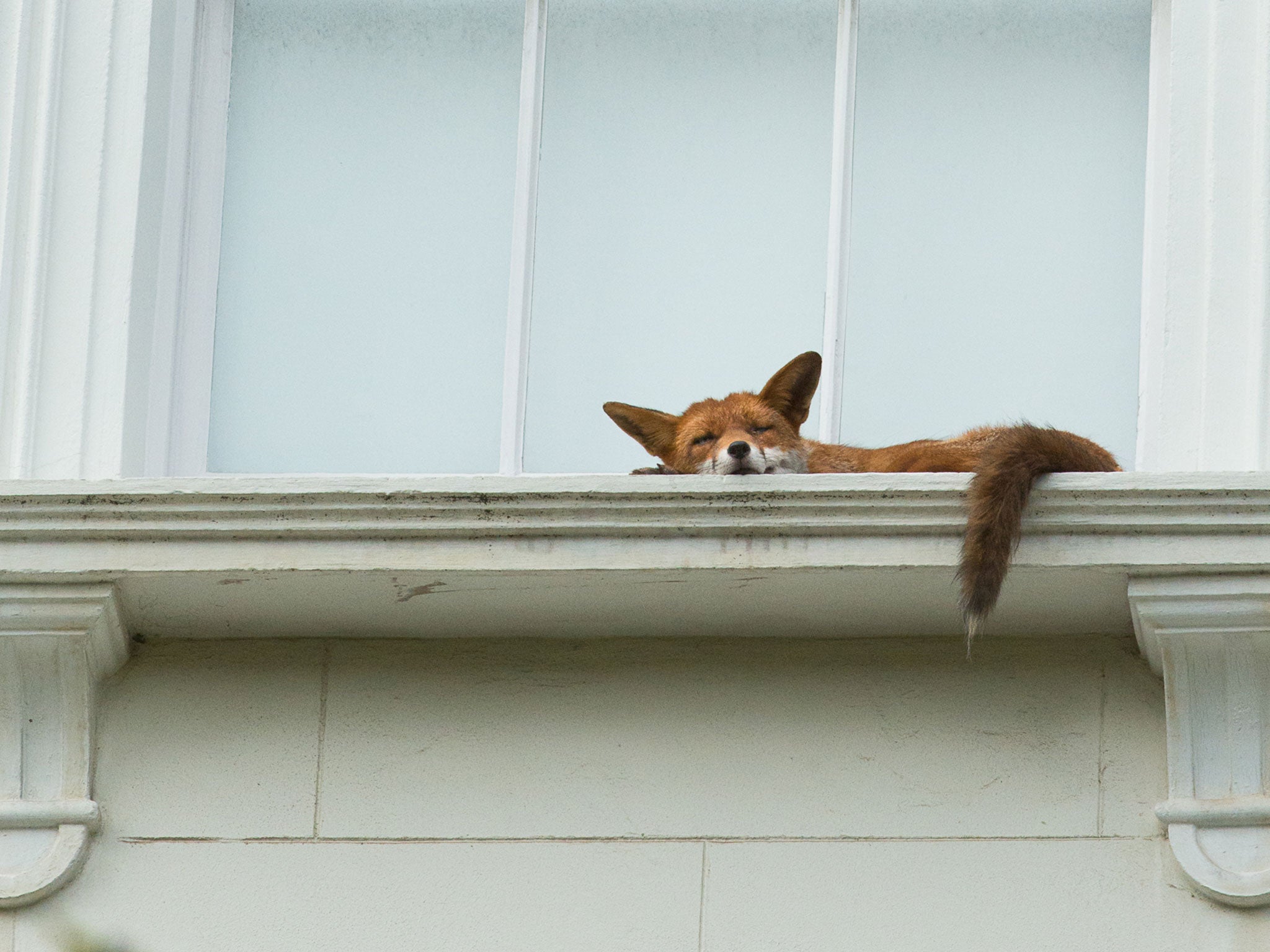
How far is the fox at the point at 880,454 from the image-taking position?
3244mm

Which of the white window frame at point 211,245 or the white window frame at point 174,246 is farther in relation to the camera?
the white window frame at point 211,245

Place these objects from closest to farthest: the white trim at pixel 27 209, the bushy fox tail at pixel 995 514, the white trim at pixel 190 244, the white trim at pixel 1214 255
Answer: the bushy fox tail at pixel 995 514
the white trim at pixel 1214 255
the white trim at pixel 27 209
the white trim at pixel 190 244

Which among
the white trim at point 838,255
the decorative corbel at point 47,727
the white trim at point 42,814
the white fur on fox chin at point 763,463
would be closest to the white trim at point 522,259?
the white fur on fox chin at point 763,463

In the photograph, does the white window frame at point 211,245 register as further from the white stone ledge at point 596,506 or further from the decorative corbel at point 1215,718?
the decorative corbel at point 1215,718

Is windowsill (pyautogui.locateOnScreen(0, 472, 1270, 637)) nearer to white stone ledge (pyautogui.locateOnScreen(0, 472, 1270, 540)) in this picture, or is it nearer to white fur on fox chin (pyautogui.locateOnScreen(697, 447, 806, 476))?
white stone ledge (pyautogui.locateOnScreen(0, 472, 1270, 540))

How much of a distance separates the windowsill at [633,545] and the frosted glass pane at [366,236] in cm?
62

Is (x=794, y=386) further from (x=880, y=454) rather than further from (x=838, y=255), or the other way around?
(x=838, y=255)

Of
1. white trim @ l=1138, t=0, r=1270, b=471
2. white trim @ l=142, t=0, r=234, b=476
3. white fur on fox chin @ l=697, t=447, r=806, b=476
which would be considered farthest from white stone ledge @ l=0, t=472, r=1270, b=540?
white trim @ l=142, t=0, r=234, b=476

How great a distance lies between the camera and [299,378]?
4.14 metres

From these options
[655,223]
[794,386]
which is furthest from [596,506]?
[655,223]

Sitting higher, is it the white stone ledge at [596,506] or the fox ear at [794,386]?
the fox ear at [794,386]

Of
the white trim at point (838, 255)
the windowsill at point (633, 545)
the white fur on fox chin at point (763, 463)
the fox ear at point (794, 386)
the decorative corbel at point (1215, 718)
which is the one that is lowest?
the decorative corbel at point (1215, 718)

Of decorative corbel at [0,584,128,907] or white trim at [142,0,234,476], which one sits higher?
white trim at [142,0,234,476]

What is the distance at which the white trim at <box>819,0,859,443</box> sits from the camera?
4094 millimetres
